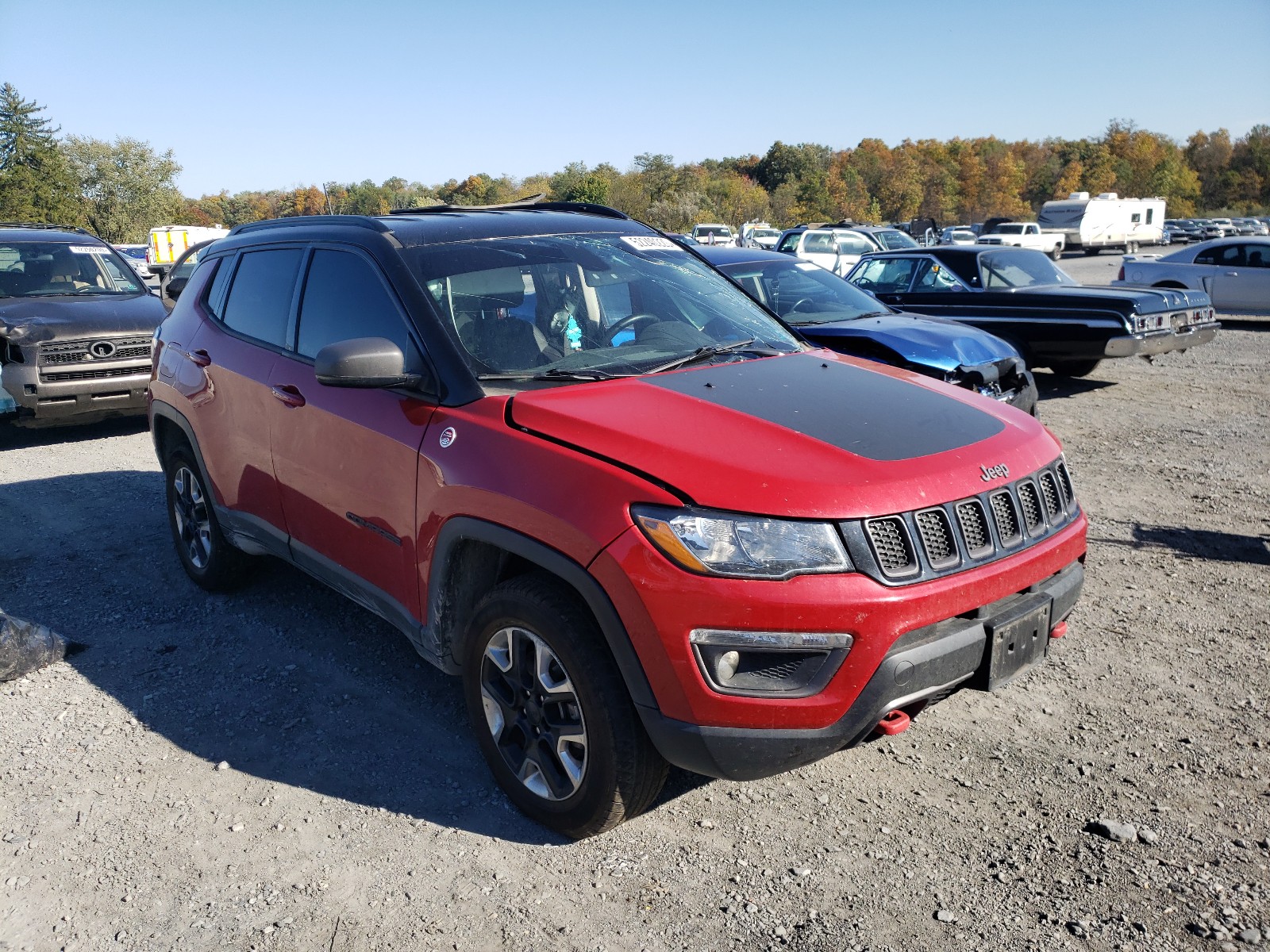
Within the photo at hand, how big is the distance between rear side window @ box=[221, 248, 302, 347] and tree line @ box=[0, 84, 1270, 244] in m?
39.1

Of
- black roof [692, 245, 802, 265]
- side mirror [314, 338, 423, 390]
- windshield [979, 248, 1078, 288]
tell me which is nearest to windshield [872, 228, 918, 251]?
windshield [979, 248, 1078, 288]

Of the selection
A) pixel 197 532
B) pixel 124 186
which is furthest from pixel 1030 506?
pixel 124 186

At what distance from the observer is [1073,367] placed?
11.0 m

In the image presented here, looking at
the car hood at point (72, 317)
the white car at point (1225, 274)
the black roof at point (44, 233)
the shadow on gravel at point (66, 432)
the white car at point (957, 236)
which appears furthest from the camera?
the white car at point (957, 236)

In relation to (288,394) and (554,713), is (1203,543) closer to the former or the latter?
(554,713)

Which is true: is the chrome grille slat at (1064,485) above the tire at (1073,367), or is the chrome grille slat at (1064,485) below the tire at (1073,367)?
above

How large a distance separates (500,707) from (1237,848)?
2289mm

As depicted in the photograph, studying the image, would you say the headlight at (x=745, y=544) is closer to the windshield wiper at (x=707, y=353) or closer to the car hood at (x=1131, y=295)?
the windshield wiper at (x=707, y=353)

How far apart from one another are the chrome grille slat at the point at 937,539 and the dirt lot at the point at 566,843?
944mm

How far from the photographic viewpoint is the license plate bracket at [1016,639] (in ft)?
9.12

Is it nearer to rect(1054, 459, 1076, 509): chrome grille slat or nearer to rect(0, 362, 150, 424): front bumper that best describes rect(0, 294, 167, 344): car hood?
rect(0, 362, 150, 424): front bumper

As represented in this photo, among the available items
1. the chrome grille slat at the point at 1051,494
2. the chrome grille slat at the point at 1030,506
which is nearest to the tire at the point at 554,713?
the chrome grille slat at the point at 1030,506

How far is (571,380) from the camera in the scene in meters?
3.35

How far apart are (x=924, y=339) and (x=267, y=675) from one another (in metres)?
5.40
